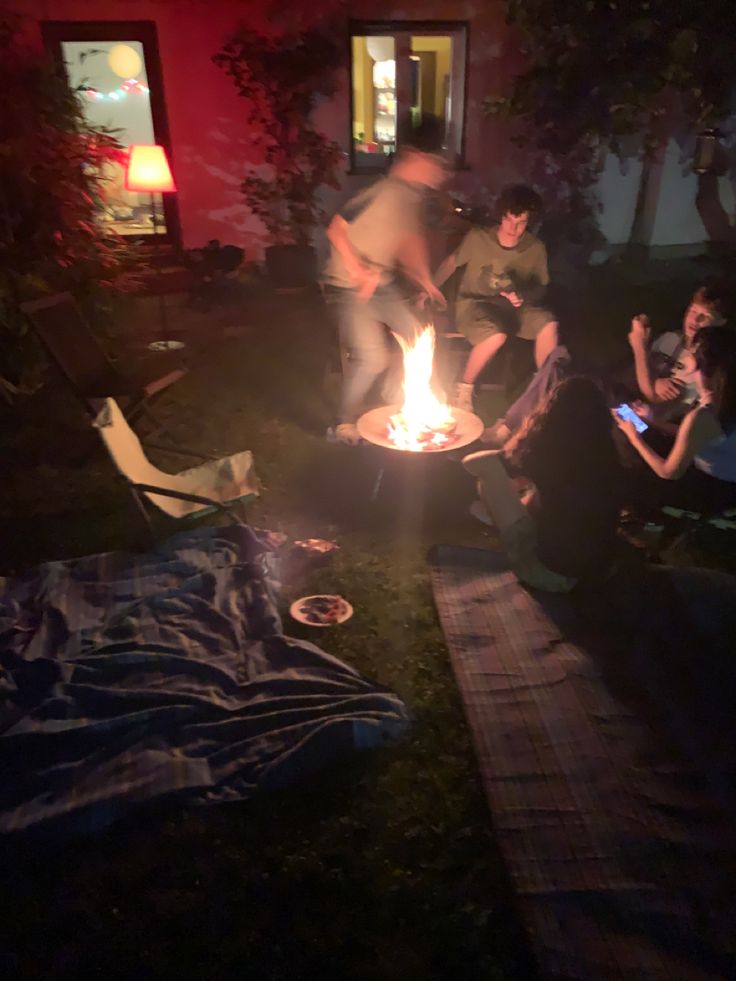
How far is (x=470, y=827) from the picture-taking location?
106 inches

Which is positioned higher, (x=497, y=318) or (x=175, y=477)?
(x=497, y=318)

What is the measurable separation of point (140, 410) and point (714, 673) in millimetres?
4042

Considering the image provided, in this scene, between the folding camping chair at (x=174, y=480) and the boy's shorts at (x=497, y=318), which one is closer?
the folding camping chair at (x=174, y=480)

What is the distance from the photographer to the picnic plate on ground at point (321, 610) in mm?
3695

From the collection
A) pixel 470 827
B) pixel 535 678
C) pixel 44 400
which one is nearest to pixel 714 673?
pixel 535 678

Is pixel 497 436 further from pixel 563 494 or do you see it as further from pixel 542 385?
pixel 563 494

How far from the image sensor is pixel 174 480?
4.51 metres

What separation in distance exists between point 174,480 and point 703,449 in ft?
9.56

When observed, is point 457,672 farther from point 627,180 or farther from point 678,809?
point 627,180

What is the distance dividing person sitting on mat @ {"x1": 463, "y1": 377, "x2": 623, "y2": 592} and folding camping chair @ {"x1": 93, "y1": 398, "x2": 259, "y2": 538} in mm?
1361

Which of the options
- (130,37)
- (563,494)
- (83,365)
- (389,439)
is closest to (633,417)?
(563,494)

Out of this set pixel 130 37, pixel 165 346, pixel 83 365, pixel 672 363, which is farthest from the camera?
pixel 130 37

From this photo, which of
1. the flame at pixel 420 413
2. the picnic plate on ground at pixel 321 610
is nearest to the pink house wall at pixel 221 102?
the flame at pixel 420 413

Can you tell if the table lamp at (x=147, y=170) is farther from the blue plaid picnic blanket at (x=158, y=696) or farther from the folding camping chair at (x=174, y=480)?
the blue plaid picnic blanket at (x=158, y=696)
